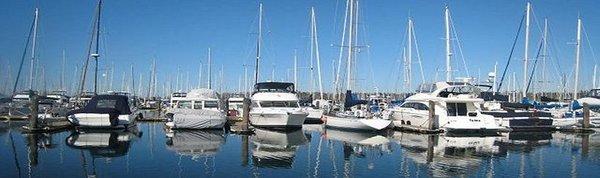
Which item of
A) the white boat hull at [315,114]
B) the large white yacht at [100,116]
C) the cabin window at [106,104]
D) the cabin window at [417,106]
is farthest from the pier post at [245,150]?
the white boat hull at [315,114]

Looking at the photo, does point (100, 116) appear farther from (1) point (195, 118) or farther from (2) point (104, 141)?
(1) point (195, 118)

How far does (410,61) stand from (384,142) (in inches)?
1097

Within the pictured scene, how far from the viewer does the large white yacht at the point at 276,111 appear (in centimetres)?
3388

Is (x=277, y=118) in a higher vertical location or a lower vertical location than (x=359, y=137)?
higher

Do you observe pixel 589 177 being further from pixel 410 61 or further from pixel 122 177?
pixel 410 61

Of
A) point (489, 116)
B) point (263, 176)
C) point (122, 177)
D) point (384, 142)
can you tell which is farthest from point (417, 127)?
point (122, 177)

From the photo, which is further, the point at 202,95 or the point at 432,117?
the point at 202,95

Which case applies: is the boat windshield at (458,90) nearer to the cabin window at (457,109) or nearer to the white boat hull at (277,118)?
the cabin window at (457,109)

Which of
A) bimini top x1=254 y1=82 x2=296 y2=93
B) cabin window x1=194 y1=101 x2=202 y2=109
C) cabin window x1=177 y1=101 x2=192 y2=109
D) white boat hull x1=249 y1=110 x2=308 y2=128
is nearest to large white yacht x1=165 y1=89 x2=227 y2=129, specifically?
cabin window x1=194 y1=101 x2=202 y2=109

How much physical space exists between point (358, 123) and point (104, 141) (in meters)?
16.0

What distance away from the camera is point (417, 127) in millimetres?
34750

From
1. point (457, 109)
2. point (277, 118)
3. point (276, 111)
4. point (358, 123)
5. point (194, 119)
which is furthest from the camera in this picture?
point (457, 109)

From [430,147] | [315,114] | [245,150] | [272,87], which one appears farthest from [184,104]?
[430,147]

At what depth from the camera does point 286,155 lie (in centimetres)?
2230
